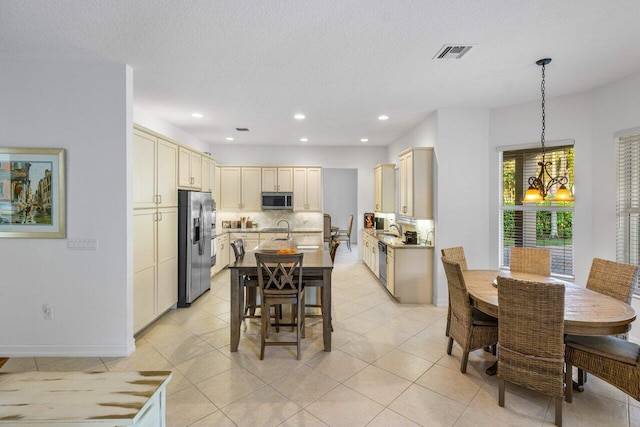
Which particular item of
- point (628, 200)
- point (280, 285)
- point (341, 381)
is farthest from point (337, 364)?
point (628, 200)

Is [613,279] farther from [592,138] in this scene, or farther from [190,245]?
[190,245]

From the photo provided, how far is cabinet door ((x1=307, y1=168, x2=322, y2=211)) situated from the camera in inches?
286

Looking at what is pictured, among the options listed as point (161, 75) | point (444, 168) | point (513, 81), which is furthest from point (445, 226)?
point (161, 75)

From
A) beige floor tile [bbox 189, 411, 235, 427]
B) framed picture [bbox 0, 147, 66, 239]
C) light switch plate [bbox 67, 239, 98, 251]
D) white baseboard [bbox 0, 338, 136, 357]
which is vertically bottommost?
beige floor tile [bbox 189, 411, 235, 427]

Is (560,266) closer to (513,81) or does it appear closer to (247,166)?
(513,81)

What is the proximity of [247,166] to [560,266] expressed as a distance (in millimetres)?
6065

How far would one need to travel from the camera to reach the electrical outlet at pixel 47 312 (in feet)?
9.97

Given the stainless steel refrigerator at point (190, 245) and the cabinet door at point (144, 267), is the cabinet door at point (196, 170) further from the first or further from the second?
the cabinet door at point (144, 267)

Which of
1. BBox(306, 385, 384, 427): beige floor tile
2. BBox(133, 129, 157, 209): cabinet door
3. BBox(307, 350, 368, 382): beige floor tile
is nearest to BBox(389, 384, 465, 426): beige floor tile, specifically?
BBox(306, 385, 384, 427): beige floor tile

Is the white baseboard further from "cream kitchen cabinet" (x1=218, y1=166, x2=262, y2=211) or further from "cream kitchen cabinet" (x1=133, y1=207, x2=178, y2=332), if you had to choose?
"cream kitchen cabinet" (x1=218, y1=166, x2=262, y2=211)

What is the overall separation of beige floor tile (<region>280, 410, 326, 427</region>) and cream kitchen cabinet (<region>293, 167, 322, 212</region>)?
5.26m

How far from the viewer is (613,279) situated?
2.78 meters

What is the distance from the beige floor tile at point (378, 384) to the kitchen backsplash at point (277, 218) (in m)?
4.85

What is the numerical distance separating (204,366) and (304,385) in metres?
1.00
